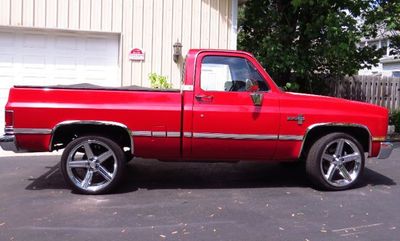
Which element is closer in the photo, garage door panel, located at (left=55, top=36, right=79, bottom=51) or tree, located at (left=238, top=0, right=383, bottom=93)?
garage door panel, located at (left=55, top=36, right=79, bottom=51)

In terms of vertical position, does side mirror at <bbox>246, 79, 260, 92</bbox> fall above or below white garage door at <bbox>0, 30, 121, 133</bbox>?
below

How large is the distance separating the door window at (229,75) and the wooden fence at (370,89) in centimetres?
833

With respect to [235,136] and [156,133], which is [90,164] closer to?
[156,133]

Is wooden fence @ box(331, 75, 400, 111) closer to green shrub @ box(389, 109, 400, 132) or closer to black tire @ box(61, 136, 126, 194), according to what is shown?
green shrub @ box(389, 109, 400, 132)

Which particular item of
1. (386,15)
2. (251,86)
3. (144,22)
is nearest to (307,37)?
(386,15)

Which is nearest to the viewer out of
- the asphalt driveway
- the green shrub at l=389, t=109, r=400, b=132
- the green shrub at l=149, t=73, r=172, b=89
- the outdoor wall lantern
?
the asphalt driveway

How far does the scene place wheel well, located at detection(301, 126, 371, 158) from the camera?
6.61 m

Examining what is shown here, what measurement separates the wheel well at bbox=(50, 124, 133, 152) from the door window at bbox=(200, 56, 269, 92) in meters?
1.21

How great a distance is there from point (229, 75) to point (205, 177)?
1.76 metres

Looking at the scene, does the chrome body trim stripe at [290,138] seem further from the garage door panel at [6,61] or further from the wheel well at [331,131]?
the garage door panel at [6,61]

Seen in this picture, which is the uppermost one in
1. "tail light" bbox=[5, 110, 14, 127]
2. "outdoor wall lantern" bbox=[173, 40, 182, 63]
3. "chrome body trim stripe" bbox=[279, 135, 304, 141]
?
"outdoor wall lantern" bbox=[173, 40, 182, 63]

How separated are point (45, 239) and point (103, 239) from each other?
539 millimetres

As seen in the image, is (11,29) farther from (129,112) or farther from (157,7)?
(129,112)

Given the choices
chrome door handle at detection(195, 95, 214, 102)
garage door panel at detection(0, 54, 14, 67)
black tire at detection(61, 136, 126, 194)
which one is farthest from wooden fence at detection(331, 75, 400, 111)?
black tire at detection(61, 136, 126, 194)
